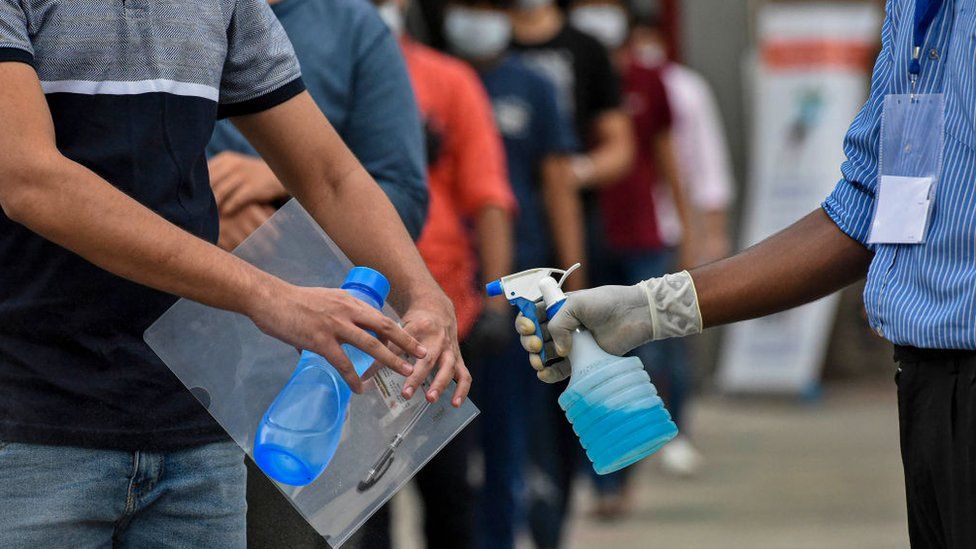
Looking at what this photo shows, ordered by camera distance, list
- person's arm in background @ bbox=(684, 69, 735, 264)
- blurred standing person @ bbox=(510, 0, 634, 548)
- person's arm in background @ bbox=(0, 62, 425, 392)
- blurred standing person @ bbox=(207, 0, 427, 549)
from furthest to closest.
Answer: person's arm in background @ bbox=(684, 69, 735, 264) → blurred standing person @ bbox=(510, 0, 634, 548) → blurred standing person @ bbox=(207, 0, 427, 549) → person's arm in background @ bbox=(0, 62, 425, 392)

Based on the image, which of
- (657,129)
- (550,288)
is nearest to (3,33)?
(550,288)

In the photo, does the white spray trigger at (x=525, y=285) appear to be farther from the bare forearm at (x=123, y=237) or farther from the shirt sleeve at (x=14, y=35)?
the shirt sleeve at (x=14, y=35)

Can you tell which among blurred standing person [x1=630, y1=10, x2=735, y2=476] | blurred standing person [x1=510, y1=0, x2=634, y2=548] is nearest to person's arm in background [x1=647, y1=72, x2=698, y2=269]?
blurred standing person [x1=630, y1=10, x2=735, y2=476]

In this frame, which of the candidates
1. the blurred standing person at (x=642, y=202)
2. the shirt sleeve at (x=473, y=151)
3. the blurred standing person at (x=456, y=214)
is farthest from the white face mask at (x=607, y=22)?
the shirt sleeve at (x=473, y=151)

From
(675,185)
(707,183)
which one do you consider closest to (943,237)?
(675,185)

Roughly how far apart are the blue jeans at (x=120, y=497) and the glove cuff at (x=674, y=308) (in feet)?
2.41

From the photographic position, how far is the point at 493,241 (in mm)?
5242

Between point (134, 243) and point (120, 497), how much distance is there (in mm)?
445

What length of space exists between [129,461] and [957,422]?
1207 mm

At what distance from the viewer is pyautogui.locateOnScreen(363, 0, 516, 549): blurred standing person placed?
470cm

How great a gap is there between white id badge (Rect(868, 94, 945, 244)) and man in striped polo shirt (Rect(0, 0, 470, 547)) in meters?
0.68

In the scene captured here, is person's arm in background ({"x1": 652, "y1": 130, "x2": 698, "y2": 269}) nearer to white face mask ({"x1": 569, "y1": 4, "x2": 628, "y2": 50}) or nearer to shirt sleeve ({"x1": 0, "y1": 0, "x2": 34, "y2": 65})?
white face mask ({"x1": 569, "y1": 4, "x2": 628, "y2": 50})

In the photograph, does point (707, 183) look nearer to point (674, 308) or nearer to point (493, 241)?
point (493, 241)

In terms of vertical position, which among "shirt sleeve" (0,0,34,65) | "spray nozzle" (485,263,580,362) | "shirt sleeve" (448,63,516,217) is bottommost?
"shirt sleeve" (448,63,516,217)
